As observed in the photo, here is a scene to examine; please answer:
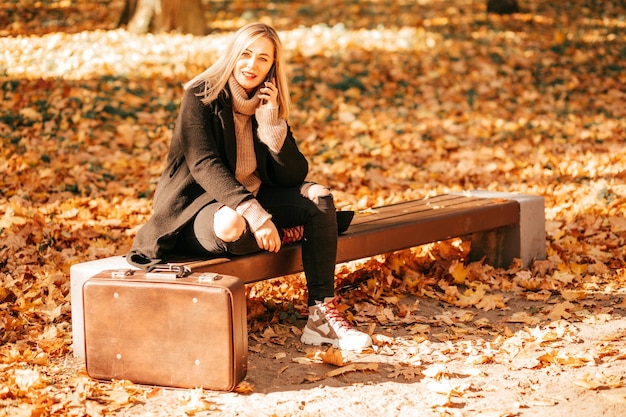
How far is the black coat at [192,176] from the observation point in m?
3.60

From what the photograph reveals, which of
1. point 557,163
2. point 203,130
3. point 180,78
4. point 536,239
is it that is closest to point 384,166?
point 557,163

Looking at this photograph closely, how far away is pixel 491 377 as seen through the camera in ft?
11.4

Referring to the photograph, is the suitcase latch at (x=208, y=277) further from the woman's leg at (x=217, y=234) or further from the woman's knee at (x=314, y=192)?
the woman's knee at (x=314, y=192)

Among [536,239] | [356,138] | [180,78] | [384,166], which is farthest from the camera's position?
[180,78]

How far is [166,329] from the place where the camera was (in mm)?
3273

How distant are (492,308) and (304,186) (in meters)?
1.29

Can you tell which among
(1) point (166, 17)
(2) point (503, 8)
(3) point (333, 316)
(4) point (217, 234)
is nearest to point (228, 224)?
(4) point (217, 234)

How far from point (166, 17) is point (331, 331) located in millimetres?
7831

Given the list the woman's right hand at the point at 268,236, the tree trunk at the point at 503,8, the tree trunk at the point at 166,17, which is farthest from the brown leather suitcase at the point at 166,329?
the tree trunk at the point at 503,8

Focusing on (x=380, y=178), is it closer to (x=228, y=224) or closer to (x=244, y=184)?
(x=244, y=184)

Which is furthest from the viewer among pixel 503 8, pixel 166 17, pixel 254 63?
pixel 503 8

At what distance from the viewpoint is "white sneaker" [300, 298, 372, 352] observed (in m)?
3.78

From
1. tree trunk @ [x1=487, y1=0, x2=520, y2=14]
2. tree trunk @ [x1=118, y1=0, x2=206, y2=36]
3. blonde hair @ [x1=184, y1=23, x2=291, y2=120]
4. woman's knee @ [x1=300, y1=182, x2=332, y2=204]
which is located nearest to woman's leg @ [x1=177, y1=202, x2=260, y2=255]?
woman's knee @ [x1=300, y1=182, x2=332, y2=204]

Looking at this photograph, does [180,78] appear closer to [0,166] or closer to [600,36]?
[0,166]
